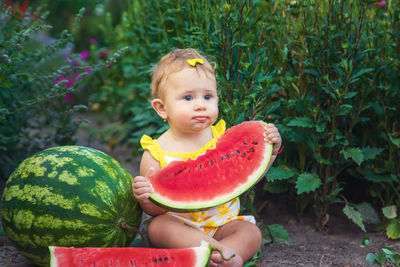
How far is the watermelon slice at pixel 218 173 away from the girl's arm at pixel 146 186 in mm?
38

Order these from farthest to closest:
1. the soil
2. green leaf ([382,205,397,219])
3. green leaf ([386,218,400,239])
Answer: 1. green leaf ([382,205,397,219])
2. green leaf ([386,218,400,239])
3. the soil

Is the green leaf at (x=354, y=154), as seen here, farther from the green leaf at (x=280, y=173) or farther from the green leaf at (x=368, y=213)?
the green leaf at (x=368, y=213)

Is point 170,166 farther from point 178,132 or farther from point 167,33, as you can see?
point 167,33

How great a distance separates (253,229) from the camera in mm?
2744

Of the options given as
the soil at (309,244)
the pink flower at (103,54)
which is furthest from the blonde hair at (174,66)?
the pink flower at (103,54)

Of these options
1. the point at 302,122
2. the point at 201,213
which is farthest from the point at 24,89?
the point at 302,122

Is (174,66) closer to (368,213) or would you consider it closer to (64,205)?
(64,205)

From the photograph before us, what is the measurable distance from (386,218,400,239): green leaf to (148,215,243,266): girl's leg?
129 cm

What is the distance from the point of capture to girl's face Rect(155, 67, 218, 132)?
2.66 meters

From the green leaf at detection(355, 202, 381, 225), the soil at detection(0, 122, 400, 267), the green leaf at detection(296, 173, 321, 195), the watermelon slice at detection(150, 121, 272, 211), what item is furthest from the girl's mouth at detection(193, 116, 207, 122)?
the green leaf at detection(355, 202, 381, 225)

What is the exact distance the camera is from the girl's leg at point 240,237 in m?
2.61

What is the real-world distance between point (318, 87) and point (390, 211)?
3.36ft

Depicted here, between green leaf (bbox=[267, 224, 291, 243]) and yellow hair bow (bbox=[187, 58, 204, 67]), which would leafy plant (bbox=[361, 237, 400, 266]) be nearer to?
green leaf (bbox=[267, 224, 291, 243])

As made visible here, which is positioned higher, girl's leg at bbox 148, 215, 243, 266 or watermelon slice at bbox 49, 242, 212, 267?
watermelon slice at bbox 49, 242, 212, 267
